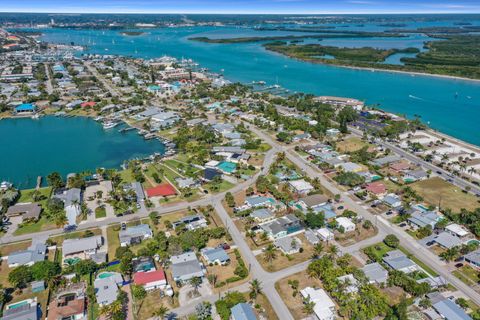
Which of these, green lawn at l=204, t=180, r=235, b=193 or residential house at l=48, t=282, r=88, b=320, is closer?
residential house at l=48, t=282, r=88, b=320

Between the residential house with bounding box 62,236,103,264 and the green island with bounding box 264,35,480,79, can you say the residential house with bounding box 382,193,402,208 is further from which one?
the green island with bounding box 264,35,480,79

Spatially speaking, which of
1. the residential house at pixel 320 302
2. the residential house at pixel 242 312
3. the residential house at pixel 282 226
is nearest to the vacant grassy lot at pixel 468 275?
the residential house at pixel 320 302

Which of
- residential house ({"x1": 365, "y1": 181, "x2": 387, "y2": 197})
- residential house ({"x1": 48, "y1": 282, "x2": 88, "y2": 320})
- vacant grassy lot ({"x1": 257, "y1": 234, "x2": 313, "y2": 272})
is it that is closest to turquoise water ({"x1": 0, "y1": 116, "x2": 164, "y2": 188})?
residential house ({"x1": 48, "y1": 282, "x2": 88, "y2": 320})

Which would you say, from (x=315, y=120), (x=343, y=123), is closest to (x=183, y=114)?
(x=315, y=120)

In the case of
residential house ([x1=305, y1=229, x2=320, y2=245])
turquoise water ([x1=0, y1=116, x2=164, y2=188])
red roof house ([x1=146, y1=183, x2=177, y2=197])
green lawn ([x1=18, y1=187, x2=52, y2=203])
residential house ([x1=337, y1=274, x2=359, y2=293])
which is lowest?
turquoise water ([x1=0, y1=116, x2=164, y2=188])

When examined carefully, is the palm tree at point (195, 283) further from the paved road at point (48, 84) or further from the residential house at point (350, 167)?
the paved road at point (48, 84)

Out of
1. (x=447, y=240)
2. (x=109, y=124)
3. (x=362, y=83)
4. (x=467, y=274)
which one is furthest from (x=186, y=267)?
(x=362, y=83)

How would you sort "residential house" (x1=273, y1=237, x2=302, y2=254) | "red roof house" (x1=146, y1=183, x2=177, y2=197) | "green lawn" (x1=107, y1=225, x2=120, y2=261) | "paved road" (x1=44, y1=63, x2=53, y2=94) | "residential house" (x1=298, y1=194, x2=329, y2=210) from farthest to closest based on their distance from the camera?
"paved road" (x1=44, y1=63, x2=53, y2=94), "red roof house" (x1=146, y1=183, x2=177, y2=197), "residential house" (x1=298, y1=194, x2=329, y2=210), "residential house" (x1=273, y1=237, x2=302, y2=254), "green lawn" (x1=107, y1=225, x2=120, y2=261)
